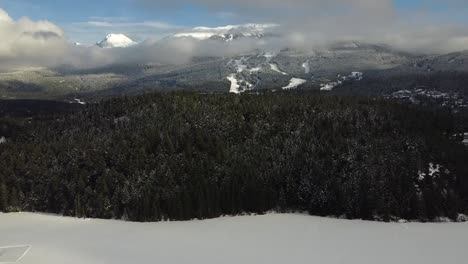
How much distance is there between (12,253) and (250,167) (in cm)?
5023

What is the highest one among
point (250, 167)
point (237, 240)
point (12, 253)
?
point (12, 253)

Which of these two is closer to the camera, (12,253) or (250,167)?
(12,253)

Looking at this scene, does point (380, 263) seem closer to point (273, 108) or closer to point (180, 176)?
point (180, 176)

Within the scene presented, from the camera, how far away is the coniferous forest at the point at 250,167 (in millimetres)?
94188

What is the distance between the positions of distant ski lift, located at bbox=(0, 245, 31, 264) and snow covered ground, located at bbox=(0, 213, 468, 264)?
98 centimetres

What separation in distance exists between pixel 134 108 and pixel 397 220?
91.9m

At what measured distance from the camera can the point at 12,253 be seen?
65.8m

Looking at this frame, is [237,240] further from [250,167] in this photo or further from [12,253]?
[250,167]

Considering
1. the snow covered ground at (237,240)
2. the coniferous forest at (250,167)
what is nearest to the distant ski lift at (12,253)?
the snow covered ground at (237,240)

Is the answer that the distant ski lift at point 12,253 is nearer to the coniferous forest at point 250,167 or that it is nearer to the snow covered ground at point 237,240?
the snow covered ground at point 237,240

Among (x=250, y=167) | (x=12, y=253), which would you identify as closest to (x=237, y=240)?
(x=12, y=253)

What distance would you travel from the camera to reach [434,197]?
9494cm

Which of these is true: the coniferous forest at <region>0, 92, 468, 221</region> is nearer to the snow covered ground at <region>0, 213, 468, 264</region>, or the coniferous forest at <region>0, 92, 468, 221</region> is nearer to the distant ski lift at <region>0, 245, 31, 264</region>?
the snow covered ground at <region>0, 213, 468, 264</region>

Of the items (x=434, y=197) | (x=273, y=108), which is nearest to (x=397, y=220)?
(x=434, y=197)
